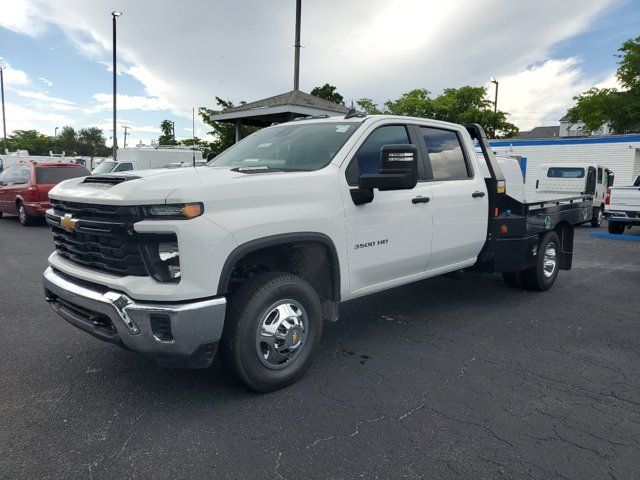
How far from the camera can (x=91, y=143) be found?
105 m

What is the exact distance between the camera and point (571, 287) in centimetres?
665

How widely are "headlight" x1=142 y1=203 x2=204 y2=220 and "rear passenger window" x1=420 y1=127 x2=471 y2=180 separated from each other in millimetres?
→ 2540

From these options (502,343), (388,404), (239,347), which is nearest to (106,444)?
(239,347)

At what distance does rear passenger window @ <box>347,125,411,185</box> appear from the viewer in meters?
3.73

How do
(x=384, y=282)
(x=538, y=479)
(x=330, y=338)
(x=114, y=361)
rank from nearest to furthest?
1. (x=538, y=479)
2. (x=114, y=361)
3. (x=384, y=282)
4. (x=330, y=338)

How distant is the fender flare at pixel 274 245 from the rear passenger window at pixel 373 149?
0.55m

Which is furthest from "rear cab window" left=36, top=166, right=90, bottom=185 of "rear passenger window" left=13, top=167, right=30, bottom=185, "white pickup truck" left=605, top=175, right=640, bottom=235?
"white pickup truck" left=605, top=175, right=640, bottom=235

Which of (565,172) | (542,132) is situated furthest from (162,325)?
(542,132)

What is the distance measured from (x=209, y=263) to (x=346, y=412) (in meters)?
1.30

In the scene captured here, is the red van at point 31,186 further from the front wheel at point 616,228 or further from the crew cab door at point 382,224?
the front wheel at point 616,228

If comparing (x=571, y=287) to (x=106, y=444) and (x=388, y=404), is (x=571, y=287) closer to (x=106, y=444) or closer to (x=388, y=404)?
(x=388, y=404)

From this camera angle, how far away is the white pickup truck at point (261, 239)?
2.80 m

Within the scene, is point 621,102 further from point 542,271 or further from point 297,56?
point 542,271

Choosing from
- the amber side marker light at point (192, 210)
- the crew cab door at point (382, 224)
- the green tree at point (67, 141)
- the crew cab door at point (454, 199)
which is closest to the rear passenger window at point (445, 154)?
the crew cab door at point (454, 199)
